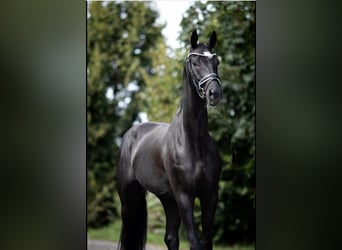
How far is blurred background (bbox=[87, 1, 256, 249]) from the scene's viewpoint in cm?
362

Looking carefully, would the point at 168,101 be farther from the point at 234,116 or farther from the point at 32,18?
the point at 32,18

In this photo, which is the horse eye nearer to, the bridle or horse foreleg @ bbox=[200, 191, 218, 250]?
the bridle

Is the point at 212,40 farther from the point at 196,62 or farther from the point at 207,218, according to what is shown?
the point at 207,218

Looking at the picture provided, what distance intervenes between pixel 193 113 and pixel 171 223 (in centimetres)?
69

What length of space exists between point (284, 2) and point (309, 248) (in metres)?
1.49

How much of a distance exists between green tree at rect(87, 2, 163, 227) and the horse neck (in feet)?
1.32

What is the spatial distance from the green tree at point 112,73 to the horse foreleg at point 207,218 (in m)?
0.63

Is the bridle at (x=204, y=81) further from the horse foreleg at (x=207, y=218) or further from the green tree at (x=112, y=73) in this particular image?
the horse foreleg at (x=207, y=218)

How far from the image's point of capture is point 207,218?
3469mm

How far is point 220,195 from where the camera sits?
3686 mm

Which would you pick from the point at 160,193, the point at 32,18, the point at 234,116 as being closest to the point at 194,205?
the point at 160,193

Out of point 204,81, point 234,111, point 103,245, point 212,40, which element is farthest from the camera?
point 234,111

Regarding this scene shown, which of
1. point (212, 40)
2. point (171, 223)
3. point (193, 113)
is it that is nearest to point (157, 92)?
point (193, 113)

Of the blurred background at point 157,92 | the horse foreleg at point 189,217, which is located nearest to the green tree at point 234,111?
the blurred background at point 157,92
